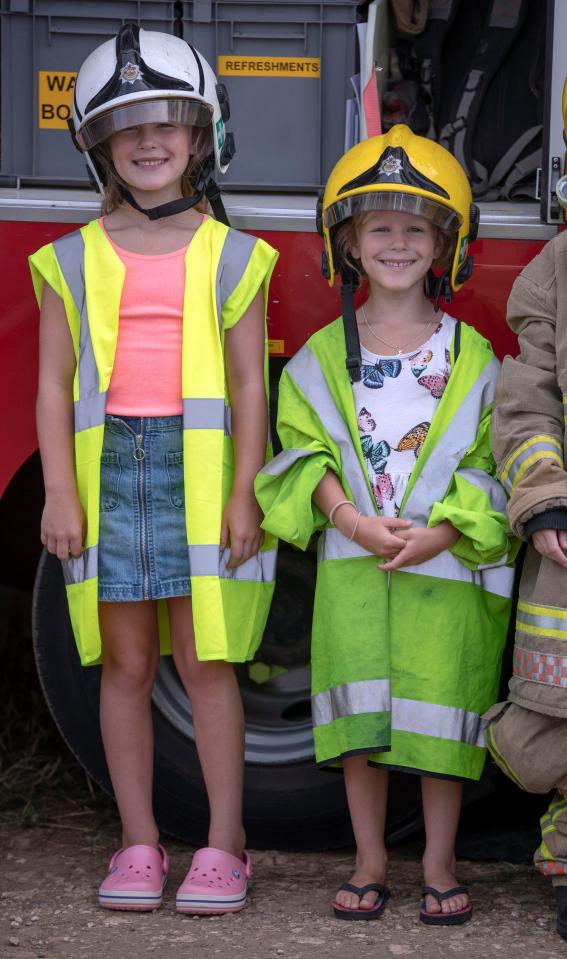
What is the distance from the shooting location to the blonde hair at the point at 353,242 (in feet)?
11.2

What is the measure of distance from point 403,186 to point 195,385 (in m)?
0.65

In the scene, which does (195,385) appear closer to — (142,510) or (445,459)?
(142,510)

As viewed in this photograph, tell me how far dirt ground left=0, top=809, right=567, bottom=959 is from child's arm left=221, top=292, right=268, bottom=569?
841 millimetres

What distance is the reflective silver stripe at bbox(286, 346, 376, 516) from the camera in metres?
3.34

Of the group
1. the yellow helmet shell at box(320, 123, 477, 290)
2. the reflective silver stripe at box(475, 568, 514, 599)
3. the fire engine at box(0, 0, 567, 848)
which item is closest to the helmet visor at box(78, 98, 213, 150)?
the fire engine at box(0, 0, 567, 848)

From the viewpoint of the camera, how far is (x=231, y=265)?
3.36 m

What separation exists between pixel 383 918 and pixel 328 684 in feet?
1.83

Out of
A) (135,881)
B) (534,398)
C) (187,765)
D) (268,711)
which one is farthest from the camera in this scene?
(268,711)

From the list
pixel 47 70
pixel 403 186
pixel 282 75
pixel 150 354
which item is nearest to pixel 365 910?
pixel 150 354

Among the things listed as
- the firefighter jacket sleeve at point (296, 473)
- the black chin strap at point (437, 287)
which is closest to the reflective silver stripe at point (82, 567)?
the firefighter jacket sleeve at point (296, 473)

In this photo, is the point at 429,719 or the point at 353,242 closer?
the point at 429,719

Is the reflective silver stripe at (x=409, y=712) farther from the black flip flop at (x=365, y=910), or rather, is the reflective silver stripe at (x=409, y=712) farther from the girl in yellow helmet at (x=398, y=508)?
the black flip flop at (x=365, y=910)

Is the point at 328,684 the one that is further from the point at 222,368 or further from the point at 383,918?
the point at 222,368

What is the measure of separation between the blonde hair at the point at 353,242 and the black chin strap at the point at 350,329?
31 millimetres
